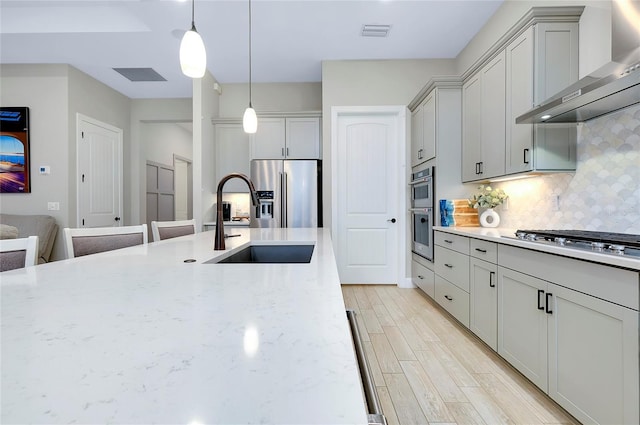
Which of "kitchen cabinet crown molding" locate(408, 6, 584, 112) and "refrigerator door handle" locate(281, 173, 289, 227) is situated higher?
"kitchen cabinet crown molding" locate(408, 6, 584, 112)

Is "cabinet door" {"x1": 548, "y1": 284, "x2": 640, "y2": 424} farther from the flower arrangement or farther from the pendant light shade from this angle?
the pendant light shade

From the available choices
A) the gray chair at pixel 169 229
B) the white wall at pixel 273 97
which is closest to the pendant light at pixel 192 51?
the gray chair at pixel 169 229

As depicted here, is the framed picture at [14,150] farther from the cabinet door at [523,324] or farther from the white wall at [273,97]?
the cabinet door at [523,324]

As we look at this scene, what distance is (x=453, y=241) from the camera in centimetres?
286

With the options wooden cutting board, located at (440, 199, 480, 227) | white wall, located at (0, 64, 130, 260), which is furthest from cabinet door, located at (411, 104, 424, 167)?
white wall, located at (0, 64, 130, 260)

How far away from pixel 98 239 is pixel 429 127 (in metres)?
3.14

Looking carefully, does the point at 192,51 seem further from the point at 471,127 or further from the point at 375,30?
the point at 471,127

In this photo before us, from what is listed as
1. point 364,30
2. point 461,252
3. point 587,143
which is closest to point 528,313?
point 461,252

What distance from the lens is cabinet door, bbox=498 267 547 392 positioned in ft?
5.66

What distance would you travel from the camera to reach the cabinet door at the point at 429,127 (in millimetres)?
3387

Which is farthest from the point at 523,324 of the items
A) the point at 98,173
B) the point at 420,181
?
the point at 98,173

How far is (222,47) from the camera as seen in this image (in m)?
3.73

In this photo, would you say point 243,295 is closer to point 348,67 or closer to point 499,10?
point 499,10

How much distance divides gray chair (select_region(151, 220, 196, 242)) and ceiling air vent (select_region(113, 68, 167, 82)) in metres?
2.81
